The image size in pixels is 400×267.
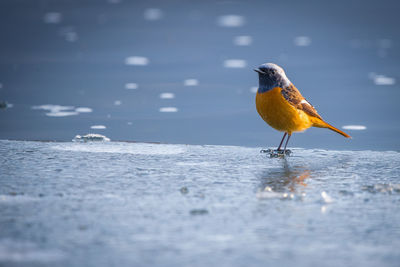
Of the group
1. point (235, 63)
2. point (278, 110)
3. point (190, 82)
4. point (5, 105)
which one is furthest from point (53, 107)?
point (235, 63)

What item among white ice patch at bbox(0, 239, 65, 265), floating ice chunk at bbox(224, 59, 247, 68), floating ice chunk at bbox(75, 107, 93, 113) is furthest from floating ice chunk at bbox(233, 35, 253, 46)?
white ice patch at bbox(0, 239, 65, 265)

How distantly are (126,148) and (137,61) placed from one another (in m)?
6.65

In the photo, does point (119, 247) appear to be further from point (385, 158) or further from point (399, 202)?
point (385, 158)

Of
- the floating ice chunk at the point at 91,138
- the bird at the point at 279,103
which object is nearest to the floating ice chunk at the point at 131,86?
the floating ice chunk at the point at 91,138

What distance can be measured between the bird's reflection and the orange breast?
98cm

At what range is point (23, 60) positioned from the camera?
474 inches

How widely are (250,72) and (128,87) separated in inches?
94.4

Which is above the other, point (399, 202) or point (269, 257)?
point (399, 202)

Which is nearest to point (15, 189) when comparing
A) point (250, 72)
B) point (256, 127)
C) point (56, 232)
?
point (56, 232)

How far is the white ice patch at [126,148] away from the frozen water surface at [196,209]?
127 millimetres

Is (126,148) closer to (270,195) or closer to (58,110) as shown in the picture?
(270,195)

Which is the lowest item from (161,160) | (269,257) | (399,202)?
(269,257)

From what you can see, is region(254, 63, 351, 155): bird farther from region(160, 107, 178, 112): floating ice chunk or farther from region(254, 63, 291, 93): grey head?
region(160, 107, 178, 112): floating ice chunk

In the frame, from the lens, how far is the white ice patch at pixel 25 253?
9.37 ft
